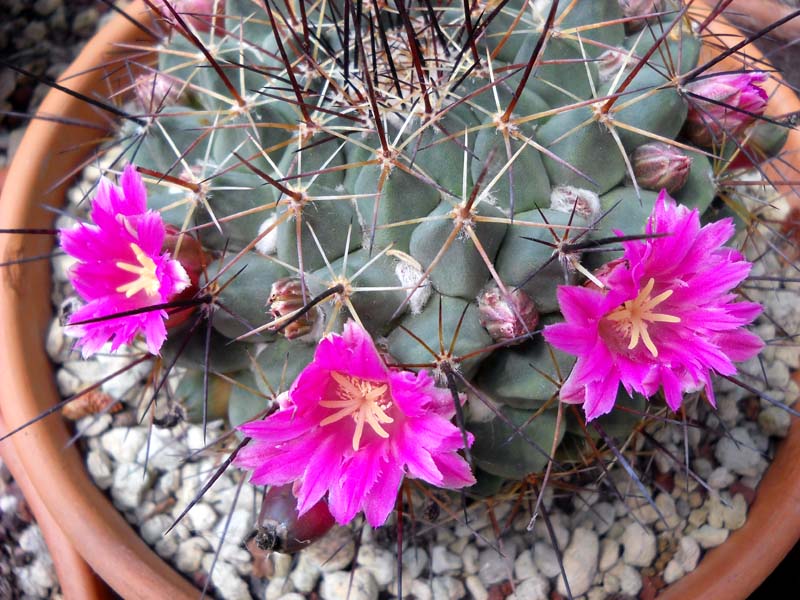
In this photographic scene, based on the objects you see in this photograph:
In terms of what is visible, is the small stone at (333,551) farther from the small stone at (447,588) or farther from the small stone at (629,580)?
the small stone at (629,580)

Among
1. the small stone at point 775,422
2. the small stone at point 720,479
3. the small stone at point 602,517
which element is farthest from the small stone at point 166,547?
the small stone at point 775,422

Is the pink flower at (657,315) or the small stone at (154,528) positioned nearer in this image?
the pink flower at (657,315)

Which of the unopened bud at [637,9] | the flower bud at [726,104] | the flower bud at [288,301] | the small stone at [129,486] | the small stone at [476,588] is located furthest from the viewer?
the small stone at [129,486]

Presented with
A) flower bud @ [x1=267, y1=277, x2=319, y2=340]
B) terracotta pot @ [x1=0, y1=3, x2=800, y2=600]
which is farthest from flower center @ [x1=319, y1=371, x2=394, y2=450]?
terracotta pot @ [x1=0, y1=3, x2=800, y2=600]

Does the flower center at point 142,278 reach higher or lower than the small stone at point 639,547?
higher

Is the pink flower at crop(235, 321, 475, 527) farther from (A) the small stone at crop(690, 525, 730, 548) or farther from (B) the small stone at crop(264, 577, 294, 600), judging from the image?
(A) the small stone at crop(690, 525, 730, 548)

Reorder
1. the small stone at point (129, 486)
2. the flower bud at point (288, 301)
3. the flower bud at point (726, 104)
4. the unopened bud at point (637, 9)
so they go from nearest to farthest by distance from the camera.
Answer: the flower bud at point (288, 301), the flower bud at point (726, 104), the unopened bud at point (637, 9), the small stone at point (129, 486)
